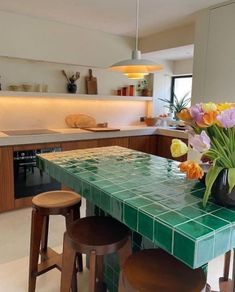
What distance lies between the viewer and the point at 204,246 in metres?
0.92

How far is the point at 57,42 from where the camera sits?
362 centimetres

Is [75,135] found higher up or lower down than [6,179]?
higher up

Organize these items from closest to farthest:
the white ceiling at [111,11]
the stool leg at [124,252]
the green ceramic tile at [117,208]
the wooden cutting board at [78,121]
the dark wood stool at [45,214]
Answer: the green ceramic tile at [117,208] → the stool leg at [124,252] → the dark wood stool at [45,214] → the white ceiling at [111,11] → the wooden cutting board at [78,121]

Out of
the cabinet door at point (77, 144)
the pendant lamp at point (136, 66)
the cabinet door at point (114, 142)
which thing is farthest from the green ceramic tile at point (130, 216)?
the cabinet door at point (114, 142)

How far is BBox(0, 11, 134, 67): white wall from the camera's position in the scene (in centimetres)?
329

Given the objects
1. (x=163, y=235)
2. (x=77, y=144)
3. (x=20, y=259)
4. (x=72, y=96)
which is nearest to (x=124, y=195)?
(x=163, y=235)

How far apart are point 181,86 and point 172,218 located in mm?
4224

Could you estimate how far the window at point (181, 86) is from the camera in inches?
189

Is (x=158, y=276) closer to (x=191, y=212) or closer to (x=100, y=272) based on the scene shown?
(x=191, y=212)

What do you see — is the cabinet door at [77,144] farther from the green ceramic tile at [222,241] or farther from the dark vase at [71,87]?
the green ceramic tile at [222,241]

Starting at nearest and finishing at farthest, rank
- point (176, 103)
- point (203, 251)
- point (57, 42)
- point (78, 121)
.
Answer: point (203, 251) < point (57, 42) < point (78, 121) < point (176, 103)

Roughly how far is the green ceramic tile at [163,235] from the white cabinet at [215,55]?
7.64 ft

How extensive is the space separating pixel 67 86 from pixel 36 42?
0.76 m

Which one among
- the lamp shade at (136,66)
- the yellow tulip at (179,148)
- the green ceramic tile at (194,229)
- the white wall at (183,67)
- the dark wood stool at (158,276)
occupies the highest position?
the white wall at (183,67)
